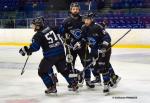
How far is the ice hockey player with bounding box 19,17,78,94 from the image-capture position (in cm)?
575

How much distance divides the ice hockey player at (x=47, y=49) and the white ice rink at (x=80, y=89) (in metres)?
0.32

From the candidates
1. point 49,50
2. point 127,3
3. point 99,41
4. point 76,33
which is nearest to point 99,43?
point 99,41

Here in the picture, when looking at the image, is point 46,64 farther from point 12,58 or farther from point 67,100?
point 12,58

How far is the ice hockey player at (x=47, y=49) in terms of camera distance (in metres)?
5.75

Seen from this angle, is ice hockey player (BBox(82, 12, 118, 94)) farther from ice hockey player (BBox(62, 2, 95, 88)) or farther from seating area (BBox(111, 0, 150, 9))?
seating area (BBox(111, 0, 150, 9))

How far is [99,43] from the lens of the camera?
600 cm

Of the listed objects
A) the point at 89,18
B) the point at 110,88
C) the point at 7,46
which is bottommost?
the point at 7,46

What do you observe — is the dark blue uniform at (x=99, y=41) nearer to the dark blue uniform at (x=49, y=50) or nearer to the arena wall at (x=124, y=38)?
the dark blue uniform at (x=49, y=50)

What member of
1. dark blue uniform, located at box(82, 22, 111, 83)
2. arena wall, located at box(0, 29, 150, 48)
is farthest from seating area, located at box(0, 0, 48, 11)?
dark blue uniform, located at box(82, 22, 111, 83)

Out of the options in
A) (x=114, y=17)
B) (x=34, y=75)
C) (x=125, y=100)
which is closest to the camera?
(x=125, y=100)

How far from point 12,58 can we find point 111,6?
7655 mm

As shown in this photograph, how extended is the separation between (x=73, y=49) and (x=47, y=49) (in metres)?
0.58

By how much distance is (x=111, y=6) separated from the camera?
17656 mm

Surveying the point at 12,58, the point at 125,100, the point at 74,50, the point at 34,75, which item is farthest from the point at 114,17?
the point at 125,100
